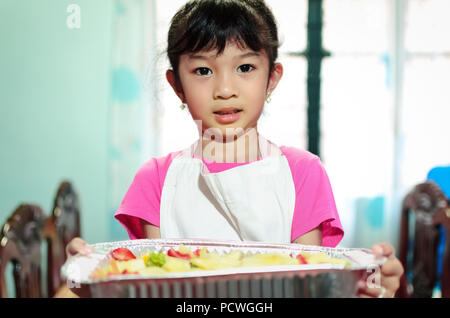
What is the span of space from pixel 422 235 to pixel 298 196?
53 cm

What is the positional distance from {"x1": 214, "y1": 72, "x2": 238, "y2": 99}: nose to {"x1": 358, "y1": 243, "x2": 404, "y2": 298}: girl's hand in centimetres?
15

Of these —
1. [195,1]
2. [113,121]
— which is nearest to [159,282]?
[195,1]

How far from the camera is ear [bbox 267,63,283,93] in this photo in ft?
1.19

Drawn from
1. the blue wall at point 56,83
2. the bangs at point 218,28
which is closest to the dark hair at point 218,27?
the bangs at point 218,28

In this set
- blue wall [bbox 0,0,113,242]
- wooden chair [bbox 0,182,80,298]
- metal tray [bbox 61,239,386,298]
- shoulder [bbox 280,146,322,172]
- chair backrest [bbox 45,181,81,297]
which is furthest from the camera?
chair backrest [bbox 45,181,81,297]

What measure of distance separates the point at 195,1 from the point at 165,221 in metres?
0.17

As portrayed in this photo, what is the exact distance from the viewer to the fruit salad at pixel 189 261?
267 mm

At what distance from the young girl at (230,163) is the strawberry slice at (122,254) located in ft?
0.17

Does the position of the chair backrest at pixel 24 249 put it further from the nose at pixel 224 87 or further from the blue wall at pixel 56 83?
the nose at pixel 224 87

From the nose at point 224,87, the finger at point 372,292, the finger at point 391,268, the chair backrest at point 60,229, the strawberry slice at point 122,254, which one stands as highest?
the nose at point 224,87

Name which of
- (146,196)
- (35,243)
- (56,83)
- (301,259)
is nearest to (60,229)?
(35,243)

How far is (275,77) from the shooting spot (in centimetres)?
37

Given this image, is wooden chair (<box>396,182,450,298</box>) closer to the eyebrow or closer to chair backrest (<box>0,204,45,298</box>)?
the eyebrow

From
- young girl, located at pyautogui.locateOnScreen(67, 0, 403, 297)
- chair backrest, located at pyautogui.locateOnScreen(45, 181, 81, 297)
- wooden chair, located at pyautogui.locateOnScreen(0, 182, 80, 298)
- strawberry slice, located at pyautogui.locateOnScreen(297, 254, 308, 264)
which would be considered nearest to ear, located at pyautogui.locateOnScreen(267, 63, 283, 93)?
young girl, located at pyautogui.locateOnScreen(67, 0, 403, 297)
